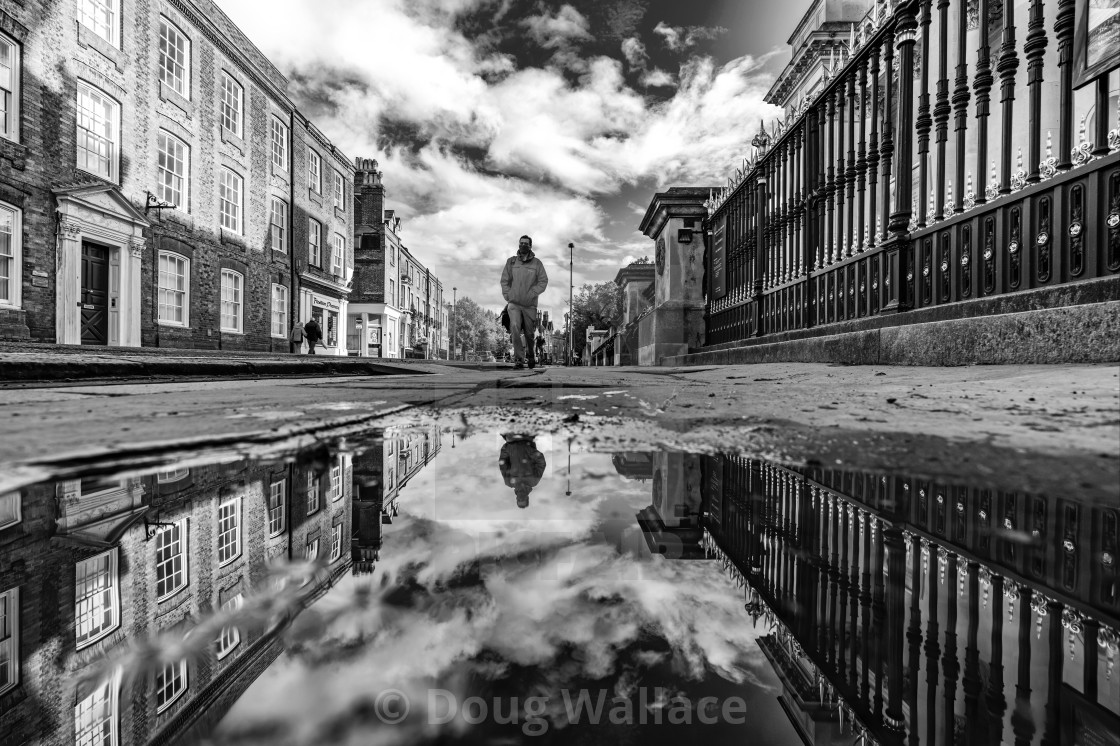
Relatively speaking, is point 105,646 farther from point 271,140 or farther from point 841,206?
point 271,140

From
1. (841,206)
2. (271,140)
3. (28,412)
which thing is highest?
(271,140)

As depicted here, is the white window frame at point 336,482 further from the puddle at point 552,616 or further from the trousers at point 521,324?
the trousers at point 521,324

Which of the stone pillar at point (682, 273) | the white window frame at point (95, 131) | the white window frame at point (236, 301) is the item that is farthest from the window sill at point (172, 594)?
the white window frame at point (236, 301)

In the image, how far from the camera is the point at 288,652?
1.76 ft

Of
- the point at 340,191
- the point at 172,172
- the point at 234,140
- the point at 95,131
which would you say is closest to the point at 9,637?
the point at 95,131

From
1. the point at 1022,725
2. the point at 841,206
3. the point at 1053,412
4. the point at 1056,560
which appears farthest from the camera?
the point at 841,206

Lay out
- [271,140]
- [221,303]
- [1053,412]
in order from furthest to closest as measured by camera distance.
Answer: [271,140] < [221,303] < [1053,412]

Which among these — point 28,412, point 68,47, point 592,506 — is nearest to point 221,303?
point 68,47

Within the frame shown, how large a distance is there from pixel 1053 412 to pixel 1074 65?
3088mm

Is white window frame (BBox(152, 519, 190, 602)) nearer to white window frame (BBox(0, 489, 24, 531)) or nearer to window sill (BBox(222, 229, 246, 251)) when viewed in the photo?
white window frame (BBox(0, 489, 24, 531))

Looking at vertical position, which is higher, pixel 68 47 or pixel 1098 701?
pixel 68 47

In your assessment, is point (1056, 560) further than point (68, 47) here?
No

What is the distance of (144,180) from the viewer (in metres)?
13.3

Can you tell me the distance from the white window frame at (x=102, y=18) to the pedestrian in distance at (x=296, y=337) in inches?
371
